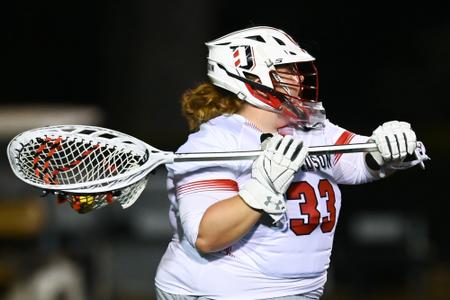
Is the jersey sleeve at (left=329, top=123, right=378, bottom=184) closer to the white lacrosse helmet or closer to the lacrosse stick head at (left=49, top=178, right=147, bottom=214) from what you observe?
the white lacrosse helmet

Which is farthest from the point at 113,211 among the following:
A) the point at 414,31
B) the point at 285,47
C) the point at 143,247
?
the point at 414,31

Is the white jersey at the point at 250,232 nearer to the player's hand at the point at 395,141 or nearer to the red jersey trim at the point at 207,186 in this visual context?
the red jersey trim at the point at 207,186

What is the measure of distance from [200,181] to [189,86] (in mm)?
6321

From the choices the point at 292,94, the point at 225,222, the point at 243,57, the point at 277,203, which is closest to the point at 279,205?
the point at 277,203

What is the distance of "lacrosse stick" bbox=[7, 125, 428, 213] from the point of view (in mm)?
3455

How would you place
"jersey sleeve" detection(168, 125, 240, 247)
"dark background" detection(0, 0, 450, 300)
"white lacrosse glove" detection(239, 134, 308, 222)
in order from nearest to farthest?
"white lacrosse glove" detection(239, 134, 308, 222) < "jersey sleeve" detection(168, 125, 240, 247) < "dark background" detection(0, 0, 450, 300)

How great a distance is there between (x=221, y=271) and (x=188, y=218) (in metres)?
0.25

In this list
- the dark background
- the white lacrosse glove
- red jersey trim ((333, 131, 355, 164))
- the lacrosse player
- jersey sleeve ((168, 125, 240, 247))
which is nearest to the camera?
the white lacrosse glove

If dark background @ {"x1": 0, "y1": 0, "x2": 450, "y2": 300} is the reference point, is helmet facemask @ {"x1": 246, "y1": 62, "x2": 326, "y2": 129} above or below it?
above

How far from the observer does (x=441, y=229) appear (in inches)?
308

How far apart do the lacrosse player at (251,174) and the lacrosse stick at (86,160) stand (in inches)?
4.0

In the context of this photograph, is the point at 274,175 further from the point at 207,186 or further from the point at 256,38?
the point at 256,38

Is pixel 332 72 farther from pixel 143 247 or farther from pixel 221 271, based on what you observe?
pixel 221 271

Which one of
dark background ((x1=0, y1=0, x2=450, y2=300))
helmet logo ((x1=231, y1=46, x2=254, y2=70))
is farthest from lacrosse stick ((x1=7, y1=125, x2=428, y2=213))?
dark background ((x1=0, y1=0, x2=450, y2=300))
